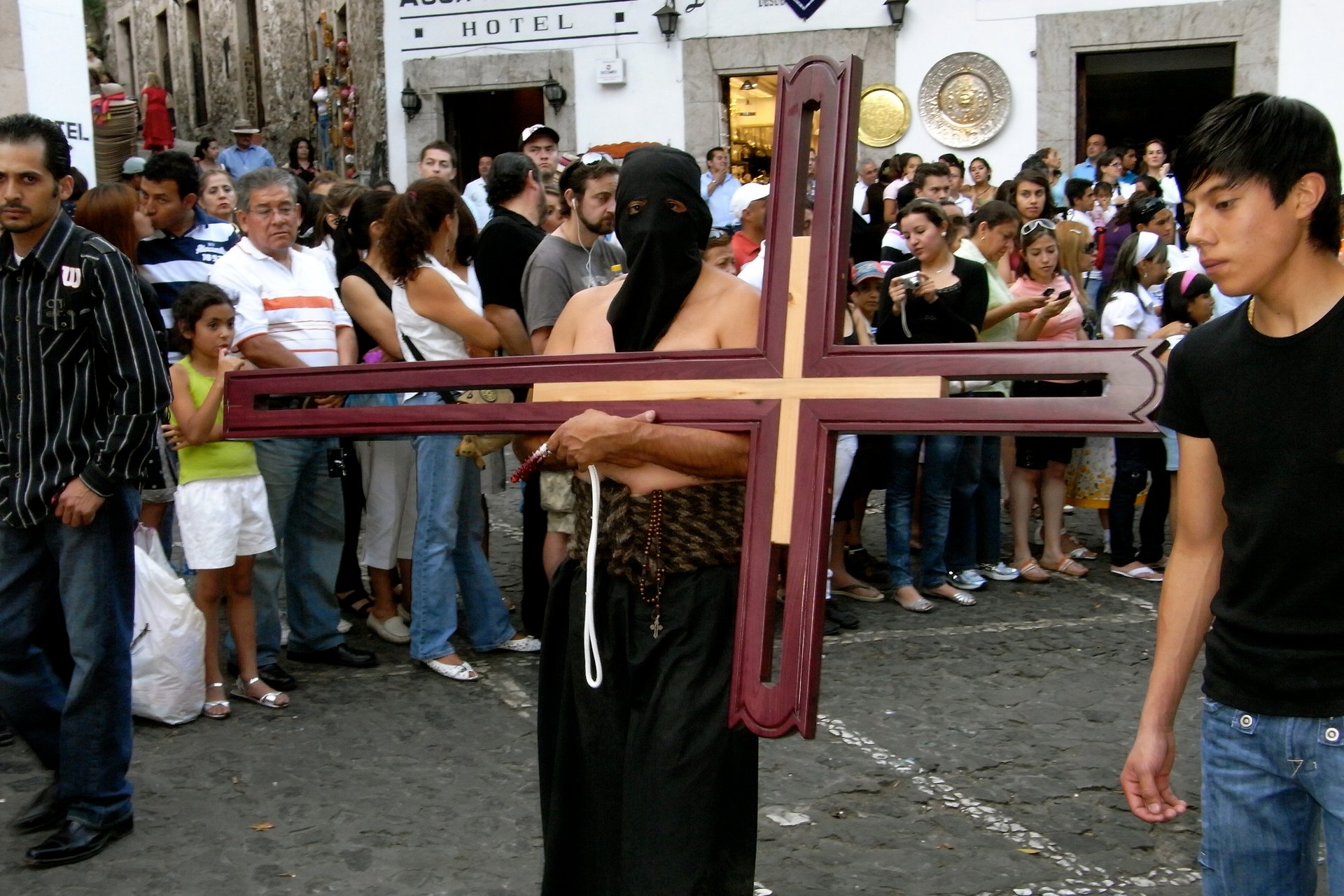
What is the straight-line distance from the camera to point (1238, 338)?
225 cm

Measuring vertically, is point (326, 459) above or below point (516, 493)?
above

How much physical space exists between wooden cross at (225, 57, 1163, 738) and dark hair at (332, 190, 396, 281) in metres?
3.30

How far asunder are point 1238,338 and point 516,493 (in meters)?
7.30

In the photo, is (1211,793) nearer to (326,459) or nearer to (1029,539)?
(326,459)

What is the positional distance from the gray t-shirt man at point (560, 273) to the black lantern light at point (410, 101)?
12390mm

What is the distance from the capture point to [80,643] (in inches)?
150

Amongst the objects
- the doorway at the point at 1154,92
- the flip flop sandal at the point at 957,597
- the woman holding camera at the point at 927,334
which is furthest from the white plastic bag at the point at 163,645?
the doorway at the point at 1154,92

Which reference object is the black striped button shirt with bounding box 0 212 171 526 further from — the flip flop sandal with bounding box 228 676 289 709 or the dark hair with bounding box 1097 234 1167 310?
the dark hair with bounding box 1097 234 1167 310

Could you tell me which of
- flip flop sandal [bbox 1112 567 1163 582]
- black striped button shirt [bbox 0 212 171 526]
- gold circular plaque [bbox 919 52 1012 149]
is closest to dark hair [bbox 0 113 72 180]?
black striped button shirt [bbox 0 212 171 526]

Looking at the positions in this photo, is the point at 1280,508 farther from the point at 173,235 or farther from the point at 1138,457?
the point at 1138,457

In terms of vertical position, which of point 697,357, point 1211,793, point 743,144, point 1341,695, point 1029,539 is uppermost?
point 743,144

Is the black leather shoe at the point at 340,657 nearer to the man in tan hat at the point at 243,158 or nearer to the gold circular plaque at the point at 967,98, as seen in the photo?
the man in tan hat at the point at 243,158

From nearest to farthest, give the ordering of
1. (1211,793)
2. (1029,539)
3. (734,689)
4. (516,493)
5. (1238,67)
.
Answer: (1211,793)
(734,689)
(1029,539)
(516,493)
(1238,67)

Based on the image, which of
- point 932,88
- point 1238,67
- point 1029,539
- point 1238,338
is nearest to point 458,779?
point 1238,338
